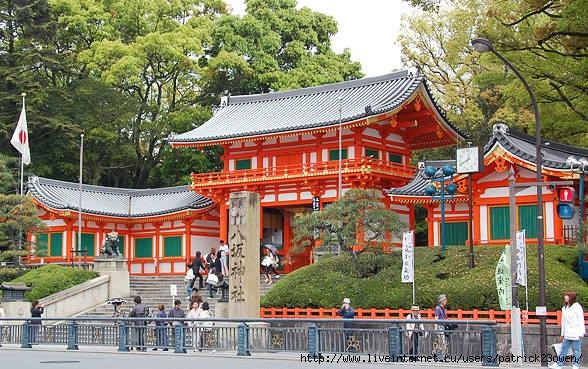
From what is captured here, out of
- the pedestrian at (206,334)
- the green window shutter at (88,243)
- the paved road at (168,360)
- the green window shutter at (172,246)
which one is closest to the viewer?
the paved road at (168,360)

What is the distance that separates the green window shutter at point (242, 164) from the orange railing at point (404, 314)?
18132 mm

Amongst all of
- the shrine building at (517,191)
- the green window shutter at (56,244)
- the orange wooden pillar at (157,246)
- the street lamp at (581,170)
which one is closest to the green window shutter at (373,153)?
the shrine building at (517,191)

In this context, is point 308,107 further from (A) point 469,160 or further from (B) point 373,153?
(A) point 469,160

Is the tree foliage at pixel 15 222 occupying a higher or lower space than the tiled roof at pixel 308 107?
lower

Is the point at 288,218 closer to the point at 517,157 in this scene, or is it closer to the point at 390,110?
the point at 390,110

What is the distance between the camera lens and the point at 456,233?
127ft

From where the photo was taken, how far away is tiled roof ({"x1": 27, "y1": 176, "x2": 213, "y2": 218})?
47.0 meters

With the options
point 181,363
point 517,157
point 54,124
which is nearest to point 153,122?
point 54,124

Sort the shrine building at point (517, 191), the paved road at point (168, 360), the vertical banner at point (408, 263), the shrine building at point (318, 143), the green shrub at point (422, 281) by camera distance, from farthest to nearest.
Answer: the shrine building at point (318, 143)
the shrine building at point (517, 191)
the vertical banner at point (408, 263)
the green shrub at point (422, 281)
the paved road at point (168, 360)

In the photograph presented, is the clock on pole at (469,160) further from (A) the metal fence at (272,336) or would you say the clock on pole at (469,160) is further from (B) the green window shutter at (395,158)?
(B) the green window shutter at (395,158)

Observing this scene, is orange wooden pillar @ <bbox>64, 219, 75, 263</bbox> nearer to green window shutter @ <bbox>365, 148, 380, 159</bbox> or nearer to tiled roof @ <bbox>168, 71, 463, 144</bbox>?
tiled roof @ <bbox>168, 71, 463, 144</bbox>

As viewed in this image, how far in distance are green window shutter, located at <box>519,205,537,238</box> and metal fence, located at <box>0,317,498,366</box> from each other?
9586 mm

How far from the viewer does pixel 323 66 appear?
59688 millimetres

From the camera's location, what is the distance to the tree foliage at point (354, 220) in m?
30.6
